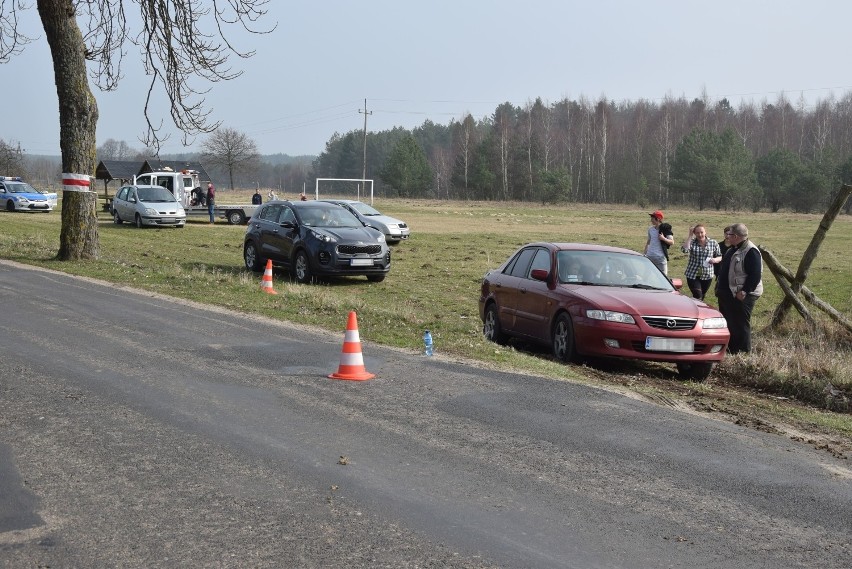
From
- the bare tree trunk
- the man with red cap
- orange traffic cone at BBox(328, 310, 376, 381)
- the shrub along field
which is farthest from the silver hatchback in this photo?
orange traffic cone at BBox(328, 310, 376, 381)

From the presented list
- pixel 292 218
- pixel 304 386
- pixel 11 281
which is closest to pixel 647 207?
pixel 292 218

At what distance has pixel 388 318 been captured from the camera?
14.2 m

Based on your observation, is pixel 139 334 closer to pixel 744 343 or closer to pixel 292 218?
pixel 744 343

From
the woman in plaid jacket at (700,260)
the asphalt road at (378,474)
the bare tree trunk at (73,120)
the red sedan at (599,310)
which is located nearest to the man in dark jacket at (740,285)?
the red sedan at (599,310)

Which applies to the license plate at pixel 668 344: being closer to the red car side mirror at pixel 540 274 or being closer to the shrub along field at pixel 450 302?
the shrub along field at pixel 450 302

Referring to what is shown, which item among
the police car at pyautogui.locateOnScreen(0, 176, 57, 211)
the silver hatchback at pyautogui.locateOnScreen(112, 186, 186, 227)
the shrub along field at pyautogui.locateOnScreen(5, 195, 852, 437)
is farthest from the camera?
the police car at pyautogui.locateOnScreen(0, 176, 57, 211)

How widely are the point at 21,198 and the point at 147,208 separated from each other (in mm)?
15294

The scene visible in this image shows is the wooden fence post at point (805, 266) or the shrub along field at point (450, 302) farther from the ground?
the wooden fence post at point (805, 266)

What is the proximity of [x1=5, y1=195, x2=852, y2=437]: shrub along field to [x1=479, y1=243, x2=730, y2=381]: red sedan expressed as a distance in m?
0.29

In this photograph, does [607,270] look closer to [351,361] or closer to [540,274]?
[540,274]

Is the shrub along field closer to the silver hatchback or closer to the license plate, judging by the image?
the license plate

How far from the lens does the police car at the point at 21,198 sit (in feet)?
162

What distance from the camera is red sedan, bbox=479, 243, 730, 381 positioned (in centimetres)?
1102

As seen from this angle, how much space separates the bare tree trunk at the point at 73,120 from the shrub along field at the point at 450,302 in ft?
2.04
